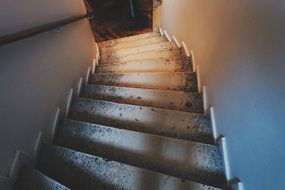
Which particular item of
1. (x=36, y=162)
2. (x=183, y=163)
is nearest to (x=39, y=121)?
(x=36, y=162)

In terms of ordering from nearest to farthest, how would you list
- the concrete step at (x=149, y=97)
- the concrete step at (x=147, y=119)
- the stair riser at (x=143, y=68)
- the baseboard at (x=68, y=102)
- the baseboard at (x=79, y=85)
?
the concrete step at (x=147, y=119) < the concrete step at (x=149, y=97) < the baseboard at (x=68, y=102) < the baseboard at (x=79, y=85) < the stair riser at (x=143, y=68)

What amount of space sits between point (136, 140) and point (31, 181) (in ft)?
2.49

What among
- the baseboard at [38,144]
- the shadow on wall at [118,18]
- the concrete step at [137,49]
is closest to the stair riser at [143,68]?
the concrete step at [137,49]

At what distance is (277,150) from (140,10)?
19.3ft

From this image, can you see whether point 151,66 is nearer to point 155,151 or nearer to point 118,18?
point 155,151

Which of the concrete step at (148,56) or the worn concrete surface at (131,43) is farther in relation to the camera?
the worn concrete surface at (131,43)

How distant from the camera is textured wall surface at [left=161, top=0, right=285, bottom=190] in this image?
2.97ft

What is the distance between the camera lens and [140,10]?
621cm

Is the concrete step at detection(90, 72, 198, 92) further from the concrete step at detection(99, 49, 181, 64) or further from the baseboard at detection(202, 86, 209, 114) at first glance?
the concrete step at detection(99, 49, 181, 64)

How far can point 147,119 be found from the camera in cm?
197

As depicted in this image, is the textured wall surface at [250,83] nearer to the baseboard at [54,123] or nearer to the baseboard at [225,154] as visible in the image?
the baseboard at [225,154]

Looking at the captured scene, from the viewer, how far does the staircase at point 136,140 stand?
1495mm

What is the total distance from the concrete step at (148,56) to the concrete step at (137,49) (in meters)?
0.10

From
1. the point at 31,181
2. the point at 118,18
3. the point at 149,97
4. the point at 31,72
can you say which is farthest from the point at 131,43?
the point at 31,181
